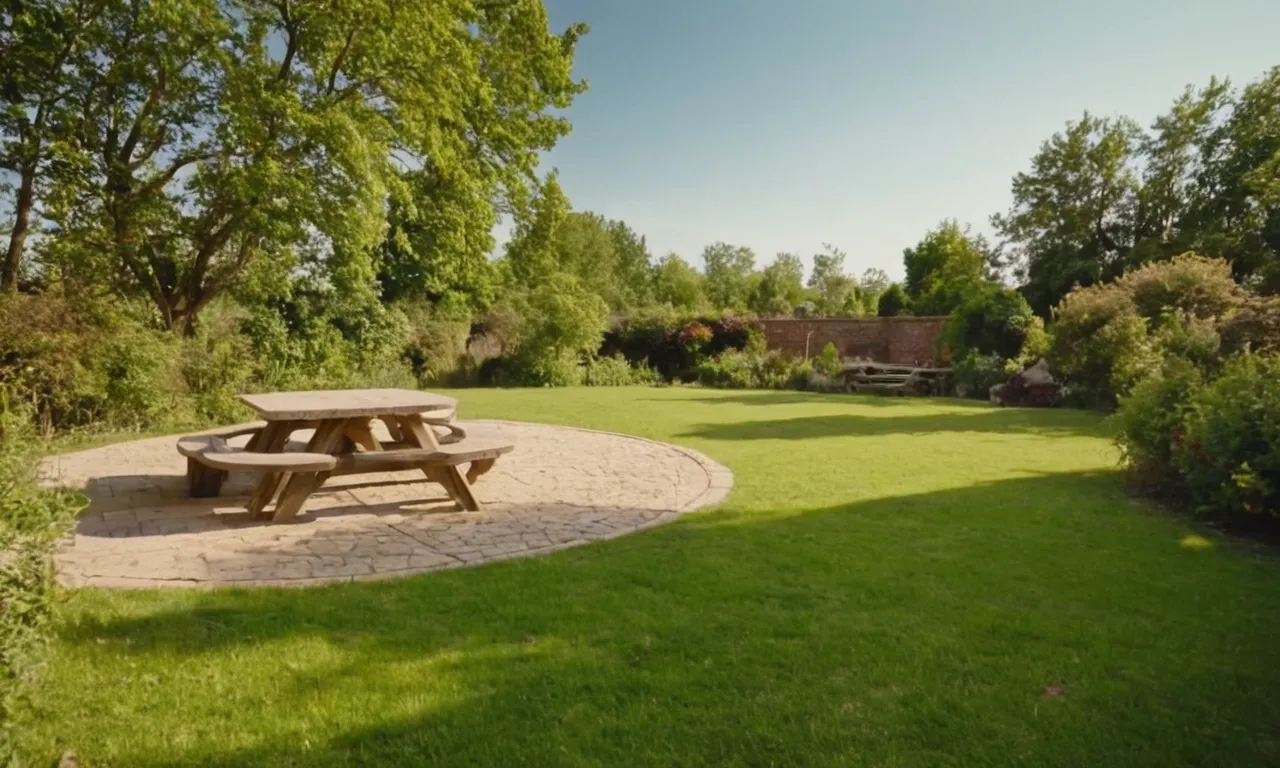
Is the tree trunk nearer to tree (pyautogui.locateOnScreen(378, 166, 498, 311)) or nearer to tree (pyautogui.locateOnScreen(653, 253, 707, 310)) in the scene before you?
tree (pyautogui.locateOnScreen(378, 166, 498, 311))

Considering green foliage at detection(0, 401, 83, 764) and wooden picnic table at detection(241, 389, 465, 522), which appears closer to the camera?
green foliage at detection(0, 401, 83, 764)

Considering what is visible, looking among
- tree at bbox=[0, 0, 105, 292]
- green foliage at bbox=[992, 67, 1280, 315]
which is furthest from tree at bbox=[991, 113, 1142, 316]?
tree at bbox=[0, 0, 105, 292]

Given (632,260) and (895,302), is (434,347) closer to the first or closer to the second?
(895,302)

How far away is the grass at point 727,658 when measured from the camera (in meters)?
2.38

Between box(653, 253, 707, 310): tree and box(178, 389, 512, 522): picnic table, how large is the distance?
128 ft

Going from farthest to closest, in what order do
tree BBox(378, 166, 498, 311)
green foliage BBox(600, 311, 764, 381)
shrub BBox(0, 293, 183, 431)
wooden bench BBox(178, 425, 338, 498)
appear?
green foliage BBox(600, 311, 764, 381)
tree BBox(378, 166, 498, 311)
shrub BBox(0, 293, 183, 431)
wooden bench BBox(178, 425, 338, 498)

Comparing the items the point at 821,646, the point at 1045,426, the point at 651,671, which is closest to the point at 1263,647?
the point at 821,646

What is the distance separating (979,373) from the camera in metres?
18.5

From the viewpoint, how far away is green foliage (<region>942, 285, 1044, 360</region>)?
1923 centimetres

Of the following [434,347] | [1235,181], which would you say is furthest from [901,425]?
[1235,181]

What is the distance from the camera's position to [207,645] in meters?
3.07

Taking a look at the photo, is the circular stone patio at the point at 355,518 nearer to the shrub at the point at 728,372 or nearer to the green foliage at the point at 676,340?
the shrub at the point at 728,372

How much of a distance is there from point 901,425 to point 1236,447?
6382mm

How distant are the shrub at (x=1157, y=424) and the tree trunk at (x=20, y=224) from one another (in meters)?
15.9
